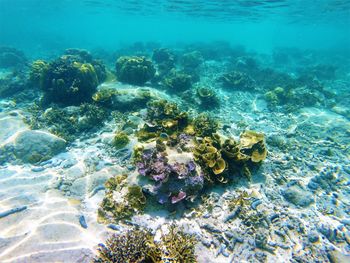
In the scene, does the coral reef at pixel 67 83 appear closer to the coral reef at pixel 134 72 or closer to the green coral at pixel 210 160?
the coral reef at pixel 134 72

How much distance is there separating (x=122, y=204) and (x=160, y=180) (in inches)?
42.8

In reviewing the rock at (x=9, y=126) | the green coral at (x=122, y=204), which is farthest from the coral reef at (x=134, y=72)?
the green coral at (x=122, y=204)

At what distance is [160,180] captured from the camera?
17.7 feet

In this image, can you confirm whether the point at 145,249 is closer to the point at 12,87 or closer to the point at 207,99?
the point at 207,99

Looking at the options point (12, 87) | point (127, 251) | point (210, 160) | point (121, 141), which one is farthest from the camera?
point (12, 87)

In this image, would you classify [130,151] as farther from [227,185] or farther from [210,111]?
[210,111]

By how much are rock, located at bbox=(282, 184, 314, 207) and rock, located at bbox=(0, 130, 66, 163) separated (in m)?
7.92

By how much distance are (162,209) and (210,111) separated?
790cm

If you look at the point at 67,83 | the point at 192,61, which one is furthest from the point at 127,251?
the point at 192,61

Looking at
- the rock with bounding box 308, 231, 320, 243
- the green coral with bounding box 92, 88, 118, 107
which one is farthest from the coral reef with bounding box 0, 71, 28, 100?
the rock with bounding box 308, 231, 320, 243

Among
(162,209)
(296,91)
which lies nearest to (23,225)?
(162,209)

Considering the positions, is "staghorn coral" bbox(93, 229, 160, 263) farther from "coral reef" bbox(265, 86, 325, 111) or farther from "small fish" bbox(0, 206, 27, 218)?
"coral reef" bbox(265, 86, 325, 111)

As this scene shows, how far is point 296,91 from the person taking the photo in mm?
15656

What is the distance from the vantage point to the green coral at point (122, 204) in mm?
5316
